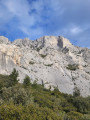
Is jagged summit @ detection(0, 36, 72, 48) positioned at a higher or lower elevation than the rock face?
higher

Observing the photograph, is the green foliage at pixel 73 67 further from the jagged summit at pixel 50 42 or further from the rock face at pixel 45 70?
the jagged summit at pixel 50 42

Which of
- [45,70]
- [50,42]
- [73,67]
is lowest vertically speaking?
[45,70]

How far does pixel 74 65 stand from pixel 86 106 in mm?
69338

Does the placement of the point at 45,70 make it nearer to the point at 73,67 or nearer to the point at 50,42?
the point at 73,67

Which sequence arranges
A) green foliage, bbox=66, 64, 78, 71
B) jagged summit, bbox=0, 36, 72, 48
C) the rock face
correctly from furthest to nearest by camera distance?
jagged summit, bbox=0, 36, 72, 48 → green foliage, bbox=66, 64, 78, 71 → the rock face

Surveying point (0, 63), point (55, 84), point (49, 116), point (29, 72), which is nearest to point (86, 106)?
point (49, 116)

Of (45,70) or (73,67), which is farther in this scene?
(73,67)

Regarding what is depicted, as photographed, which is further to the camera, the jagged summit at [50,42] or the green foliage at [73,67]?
the jagged summit at [50,42]

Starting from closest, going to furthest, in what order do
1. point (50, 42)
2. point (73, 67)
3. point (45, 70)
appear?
point (45, 70) → point (73, 67) → point (50, 42)

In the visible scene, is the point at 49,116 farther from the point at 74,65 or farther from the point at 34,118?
the point at 74,65

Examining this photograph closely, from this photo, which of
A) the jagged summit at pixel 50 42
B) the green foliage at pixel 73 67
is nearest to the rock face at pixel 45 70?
the green foliage at pixel 73 67

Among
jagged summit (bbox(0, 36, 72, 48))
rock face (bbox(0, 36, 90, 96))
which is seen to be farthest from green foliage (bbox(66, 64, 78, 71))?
jagged summit (bbox(0, 36, 72, 48))

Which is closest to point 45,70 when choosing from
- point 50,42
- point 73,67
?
point 73,67

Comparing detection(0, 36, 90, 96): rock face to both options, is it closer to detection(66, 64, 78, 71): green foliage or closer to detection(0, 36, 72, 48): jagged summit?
detection(66, 64, 78, 71): green foliage
